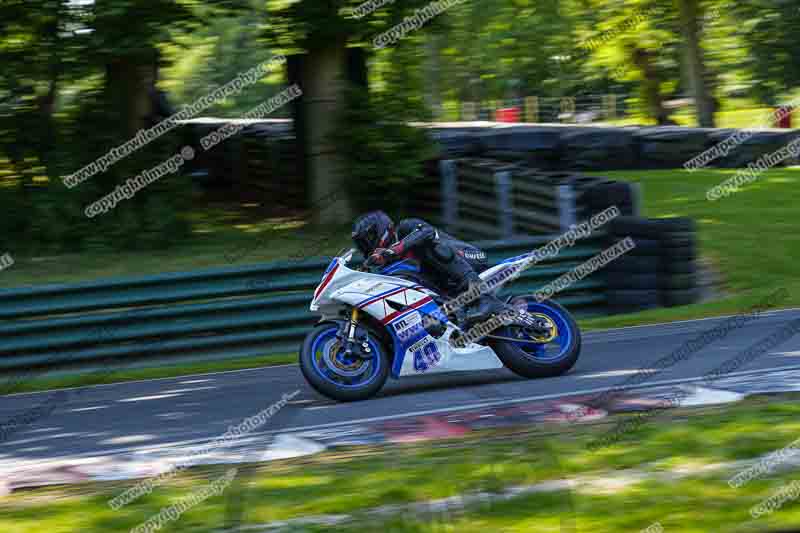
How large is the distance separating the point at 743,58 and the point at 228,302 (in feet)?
105

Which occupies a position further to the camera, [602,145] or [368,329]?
[602,145]

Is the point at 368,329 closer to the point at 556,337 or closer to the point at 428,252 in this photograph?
the point at 428,252

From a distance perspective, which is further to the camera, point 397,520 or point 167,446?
point 167,446

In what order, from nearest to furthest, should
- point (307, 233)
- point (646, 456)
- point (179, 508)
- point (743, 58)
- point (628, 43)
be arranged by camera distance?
point (179, 508) < point (646, 456) < point (307, 233) < point (628, 43) < point (743, 58)

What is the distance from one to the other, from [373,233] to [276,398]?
171 centimetres

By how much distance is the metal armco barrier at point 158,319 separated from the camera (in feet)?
38.8

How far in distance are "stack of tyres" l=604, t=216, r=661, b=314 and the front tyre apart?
16.6 ft

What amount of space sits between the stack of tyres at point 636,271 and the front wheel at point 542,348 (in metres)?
3.98

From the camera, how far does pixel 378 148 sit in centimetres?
1662

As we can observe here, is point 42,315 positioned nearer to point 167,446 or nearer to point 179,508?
point 167,446

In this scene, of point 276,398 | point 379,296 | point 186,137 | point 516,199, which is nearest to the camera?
point 379,296

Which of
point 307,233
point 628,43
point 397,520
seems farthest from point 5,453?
point 628,43

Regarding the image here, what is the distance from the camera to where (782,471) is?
5672 millimetres

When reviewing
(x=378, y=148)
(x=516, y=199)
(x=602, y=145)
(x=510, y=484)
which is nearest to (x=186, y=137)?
(x=378, y=148)
